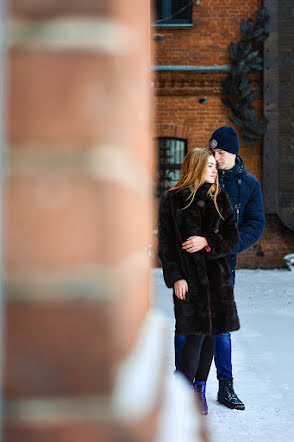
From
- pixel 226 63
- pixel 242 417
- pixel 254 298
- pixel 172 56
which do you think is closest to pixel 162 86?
pixel 172 56

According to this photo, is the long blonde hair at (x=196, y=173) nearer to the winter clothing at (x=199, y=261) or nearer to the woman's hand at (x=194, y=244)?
the winter clothing at (x=199, y=261)

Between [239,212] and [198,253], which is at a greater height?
[239,212]

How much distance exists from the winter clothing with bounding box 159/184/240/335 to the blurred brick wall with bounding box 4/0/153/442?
93.0 inches

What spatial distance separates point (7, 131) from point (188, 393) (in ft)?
1.85

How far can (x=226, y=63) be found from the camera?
986 centimetres

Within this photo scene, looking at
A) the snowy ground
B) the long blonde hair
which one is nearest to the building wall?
the snowy ground

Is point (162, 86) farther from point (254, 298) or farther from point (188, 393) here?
point (188, 393)

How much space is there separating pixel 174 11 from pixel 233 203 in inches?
308

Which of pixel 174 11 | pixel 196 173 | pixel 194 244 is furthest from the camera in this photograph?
pixel 174 11

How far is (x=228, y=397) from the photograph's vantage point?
3104 mm

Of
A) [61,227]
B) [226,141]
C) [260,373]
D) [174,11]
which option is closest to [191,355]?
[260,373]

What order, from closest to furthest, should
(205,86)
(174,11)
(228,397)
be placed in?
(228,397), (205,86), (174,11)

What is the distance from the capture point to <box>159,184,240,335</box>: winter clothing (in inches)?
108

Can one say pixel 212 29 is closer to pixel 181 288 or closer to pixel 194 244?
pixel 194 244
